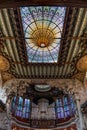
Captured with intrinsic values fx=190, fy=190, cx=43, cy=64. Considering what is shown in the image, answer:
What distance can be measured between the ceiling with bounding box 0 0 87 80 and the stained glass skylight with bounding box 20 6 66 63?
0.24 m

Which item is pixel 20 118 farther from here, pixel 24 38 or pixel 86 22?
pixel 86 22

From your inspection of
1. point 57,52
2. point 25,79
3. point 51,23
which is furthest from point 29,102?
point 51,23

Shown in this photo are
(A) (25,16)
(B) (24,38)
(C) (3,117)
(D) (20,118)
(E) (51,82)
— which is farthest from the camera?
(D) (20,118)

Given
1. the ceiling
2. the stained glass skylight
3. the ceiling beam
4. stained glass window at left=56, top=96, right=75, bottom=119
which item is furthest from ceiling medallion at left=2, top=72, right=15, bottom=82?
stained glass window at left=56, top=96, right=75, bottom=119

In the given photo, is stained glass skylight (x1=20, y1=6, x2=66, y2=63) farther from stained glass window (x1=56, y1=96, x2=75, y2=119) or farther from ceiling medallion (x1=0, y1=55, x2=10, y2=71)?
stained glass window (x1=56, y1=96, x2=75, y2=119)

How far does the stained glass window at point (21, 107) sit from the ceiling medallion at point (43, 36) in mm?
12543

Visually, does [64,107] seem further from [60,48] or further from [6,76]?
[60,48]

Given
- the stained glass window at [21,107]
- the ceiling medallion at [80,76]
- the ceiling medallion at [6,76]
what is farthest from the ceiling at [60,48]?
the stained glass window at [21,107]

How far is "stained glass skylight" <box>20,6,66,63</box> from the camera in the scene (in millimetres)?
9297

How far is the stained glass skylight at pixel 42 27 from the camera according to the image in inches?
366

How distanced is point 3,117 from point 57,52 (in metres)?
5.51

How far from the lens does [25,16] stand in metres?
9.57

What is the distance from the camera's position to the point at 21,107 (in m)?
22.4

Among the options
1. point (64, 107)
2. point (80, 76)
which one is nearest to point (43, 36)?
point (80, 76)
